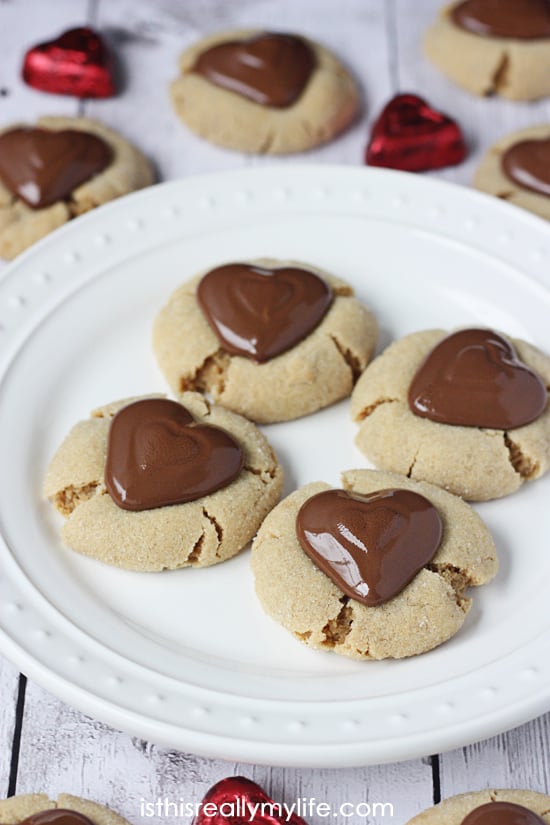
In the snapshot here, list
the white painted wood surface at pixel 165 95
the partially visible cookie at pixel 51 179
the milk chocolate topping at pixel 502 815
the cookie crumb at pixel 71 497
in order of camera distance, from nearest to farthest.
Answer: the milk chocolate topping at pixel 502 815 → the white painted wood surface at pixel 165 95 → the cookie crumb at pixel 71 497 → the partially visible cookie at pixel 51 179

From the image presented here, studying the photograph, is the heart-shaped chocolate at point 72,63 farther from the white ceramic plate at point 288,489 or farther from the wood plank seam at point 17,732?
the wood plank seam at point 17,732

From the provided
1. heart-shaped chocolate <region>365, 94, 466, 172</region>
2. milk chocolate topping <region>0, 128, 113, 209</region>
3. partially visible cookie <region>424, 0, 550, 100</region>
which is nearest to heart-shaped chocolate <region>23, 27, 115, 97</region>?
milk chocolate topping <region>0, 128, 113, 209</region>

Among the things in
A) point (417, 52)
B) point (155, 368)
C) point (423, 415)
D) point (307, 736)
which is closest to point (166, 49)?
point (417, 52)

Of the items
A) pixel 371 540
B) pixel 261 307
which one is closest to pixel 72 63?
pixel 261 307

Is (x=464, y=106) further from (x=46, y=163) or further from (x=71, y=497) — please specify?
(x=71, y=497)

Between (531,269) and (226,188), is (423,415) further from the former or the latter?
(226,188)

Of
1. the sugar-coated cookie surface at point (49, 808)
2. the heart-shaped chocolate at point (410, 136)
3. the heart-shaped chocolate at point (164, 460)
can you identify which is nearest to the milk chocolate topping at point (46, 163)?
the heart-shaped chocolate at point (410, 136)
